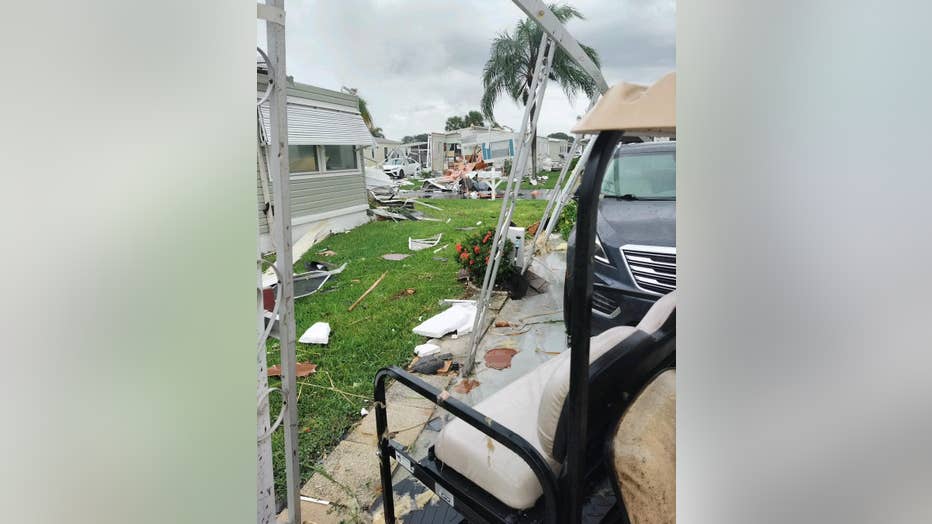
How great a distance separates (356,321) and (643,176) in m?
3.98

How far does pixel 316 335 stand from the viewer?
534cm

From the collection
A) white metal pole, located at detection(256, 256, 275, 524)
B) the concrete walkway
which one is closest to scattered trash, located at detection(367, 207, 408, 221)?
the concrete walkway

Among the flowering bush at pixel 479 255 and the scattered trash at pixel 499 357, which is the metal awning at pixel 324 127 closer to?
the flowering bush at pixel 479 255

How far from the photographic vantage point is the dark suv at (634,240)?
13.5ft

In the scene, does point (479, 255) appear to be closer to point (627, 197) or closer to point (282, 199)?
point (627, 197)

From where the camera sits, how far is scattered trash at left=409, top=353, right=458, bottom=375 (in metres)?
4.56

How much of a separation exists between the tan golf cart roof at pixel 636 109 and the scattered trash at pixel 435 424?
110 inches

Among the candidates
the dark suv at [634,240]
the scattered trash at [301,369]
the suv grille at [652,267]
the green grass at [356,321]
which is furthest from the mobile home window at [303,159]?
the suv grille at [652,267]
